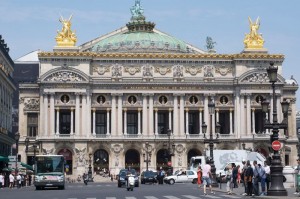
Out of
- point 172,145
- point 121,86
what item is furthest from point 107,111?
point 172,145

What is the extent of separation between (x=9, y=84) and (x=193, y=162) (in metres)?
27.6

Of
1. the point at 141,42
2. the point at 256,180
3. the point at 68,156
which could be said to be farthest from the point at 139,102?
the point at 256,180

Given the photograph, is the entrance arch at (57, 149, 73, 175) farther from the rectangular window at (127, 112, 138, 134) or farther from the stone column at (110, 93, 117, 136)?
the rectangular window at (127, 112, 138, 134)

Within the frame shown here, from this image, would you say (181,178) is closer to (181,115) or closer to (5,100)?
(5,100)

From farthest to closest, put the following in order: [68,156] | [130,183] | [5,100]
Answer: [68,156], [5,100], [130,183]

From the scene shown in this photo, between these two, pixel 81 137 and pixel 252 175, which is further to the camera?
pixel 81 137

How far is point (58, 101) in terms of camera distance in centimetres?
12775

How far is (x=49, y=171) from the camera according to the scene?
65000mm

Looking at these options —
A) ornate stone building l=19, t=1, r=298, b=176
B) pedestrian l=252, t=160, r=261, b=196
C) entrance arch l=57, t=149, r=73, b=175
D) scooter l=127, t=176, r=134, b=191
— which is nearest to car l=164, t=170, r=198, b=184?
scooter l=127, t=176, r=134, b=191

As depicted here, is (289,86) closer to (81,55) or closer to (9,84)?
(81,55)

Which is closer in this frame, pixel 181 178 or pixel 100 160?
pixel 181 178

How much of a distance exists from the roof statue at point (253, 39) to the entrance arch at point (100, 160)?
1298 inches

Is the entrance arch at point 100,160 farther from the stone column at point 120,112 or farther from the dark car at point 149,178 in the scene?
the dark car at point 149,178

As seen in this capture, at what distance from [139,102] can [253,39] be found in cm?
2433
